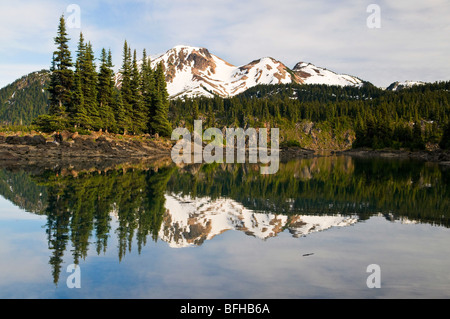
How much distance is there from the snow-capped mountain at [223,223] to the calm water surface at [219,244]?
66 millimetres

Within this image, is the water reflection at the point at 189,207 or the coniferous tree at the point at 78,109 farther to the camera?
the coniferous tree at the point at 78,109

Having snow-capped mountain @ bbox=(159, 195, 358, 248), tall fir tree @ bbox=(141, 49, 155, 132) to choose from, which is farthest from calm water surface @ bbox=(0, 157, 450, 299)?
tall fir tree @ bbox=(141, 49, 155, 132)

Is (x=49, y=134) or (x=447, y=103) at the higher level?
(x=447, y=103)

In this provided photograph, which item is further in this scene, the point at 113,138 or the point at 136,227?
the point at 113,138

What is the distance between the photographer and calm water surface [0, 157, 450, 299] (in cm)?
1005

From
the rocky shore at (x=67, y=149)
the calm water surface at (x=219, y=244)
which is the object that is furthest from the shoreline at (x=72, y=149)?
the calm water surface at (x=219, y=244)

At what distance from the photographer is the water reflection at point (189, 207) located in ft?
50.7

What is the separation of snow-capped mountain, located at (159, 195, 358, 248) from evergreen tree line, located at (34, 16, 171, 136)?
55315 millimetres

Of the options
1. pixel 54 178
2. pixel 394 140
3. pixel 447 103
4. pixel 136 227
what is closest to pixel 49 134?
pixel 54 178

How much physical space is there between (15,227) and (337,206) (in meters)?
19.2

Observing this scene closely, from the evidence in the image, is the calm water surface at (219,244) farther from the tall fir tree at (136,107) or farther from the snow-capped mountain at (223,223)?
the tall fir tree at (136,107)

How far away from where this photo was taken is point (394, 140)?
138 m

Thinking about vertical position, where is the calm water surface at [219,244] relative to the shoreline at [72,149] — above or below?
below
